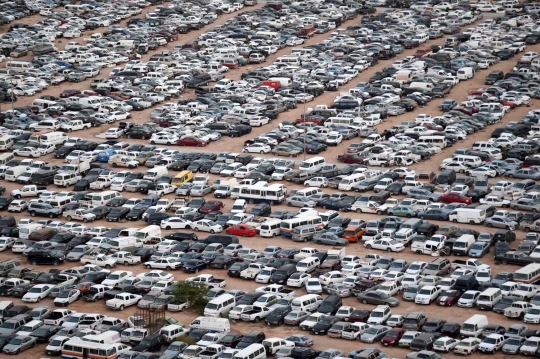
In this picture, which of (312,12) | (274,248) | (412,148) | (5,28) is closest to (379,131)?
(412,148)

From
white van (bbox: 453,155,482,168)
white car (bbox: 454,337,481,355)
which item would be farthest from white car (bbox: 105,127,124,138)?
white car (bbox: 454,337,481,355)

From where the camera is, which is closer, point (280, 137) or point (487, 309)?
point (487, 309)

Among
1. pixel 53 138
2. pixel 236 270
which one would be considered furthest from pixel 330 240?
pixel 53 138

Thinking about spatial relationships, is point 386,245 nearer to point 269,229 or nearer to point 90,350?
point 269,229

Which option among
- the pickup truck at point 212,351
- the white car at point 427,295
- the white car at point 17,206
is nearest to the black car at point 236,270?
the white car at point 427,295

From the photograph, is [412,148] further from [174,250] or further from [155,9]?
[155,9]

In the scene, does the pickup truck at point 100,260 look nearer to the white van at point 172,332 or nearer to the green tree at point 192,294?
the green tree at point 192,294
